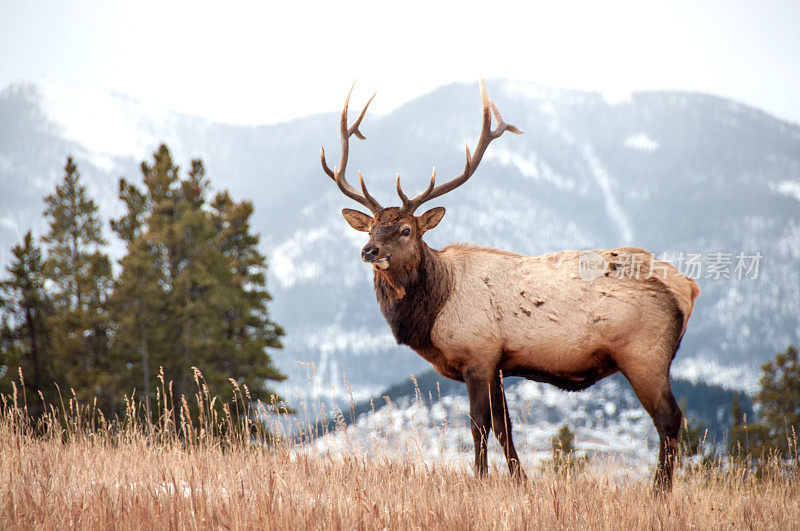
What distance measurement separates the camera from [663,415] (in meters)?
5.51

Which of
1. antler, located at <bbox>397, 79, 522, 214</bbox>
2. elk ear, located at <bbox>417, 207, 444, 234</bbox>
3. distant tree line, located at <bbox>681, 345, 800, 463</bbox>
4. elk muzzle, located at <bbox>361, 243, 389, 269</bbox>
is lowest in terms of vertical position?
distant tree line, located at <bbox>681, 345, 800, 463</bbox>

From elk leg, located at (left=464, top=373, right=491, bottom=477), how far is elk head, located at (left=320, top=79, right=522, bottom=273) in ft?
3.98

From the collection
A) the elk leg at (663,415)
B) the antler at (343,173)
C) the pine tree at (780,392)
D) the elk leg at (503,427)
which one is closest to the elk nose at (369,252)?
the antler at (343,173)

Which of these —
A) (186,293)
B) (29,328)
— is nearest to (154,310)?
(186,293)

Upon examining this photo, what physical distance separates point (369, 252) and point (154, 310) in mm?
22003

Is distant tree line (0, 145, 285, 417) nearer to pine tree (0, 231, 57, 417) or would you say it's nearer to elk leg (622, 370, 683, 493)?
pine tree (0, 231, 57, 417)

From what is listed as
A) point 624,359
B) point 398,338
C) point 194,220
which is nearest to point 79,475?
point 398,338

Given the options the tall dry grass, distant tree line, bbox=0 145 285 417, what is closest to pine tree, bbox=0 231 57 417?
distant tree line, bbox=0 145 285 417

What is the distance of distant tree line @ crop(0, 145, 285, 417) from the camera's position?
24.4 metres

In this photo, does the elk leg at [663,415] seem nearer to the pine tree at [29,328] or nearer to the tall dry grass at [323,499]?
the tall dry grass at [323,499]

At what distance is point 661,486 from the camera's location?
17.7ft

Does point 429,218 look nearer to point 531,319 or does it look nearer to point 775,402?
point 531,319

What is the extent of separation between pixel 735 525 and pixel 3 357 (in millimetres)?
29625

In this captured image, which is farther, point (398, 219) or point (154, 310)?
point (154, 310)
